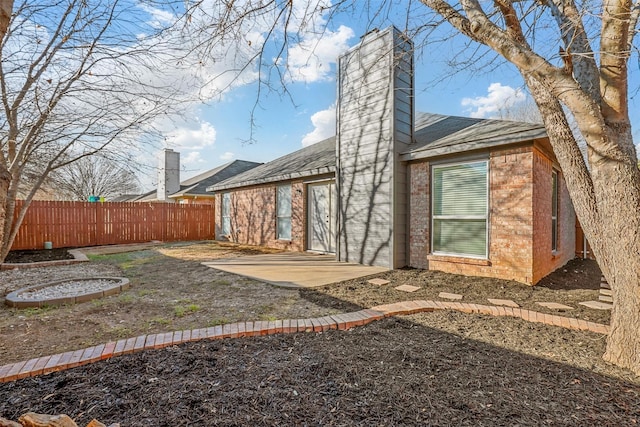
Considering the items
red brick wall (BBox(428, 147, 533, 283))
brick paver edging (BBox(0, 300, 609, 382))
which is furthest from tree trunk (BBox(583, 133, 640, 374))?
red brick wall (BBox(428, 147, 533, 283))

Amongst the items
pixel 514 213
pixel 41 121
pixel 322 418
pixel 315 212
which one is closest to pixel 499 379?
pixel 322 418

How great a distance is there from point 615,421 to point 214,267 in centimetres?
621

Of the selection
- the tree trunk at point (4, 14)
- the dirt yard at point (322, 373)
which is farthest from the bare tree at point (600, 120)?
the tree trunk at point (4, 14)

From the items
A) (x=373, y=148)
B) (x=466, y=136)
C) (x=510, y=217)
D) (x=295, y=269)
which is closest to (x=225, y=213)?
(x=295, y=269)

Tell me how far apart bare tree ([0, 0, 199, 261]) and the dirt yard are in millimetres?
3370

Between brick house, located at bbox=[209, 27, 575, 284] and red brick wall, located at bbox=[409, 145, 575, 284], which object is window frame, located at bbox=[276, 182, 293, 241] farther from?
red brick wall, located at bbox=[409, 145, 575, 284]

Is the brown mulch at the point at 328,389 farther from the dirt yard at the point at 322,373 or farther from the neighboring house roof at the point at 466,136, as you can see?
the neighboring house roof at the point at 466,136

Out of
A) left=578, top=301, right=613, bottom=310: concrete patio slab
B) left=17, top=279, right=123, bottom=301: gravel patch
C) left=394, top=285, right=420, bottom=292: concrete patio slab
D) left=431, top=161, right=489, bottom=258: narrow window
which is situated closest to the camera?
left=578, top=301, right=613, bottom=310: concrete patio slab

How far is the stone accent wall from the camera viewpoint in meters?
6.19

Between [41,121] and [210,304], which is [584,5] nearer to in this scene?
[210,304]

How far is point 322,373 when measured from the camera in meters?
2.17

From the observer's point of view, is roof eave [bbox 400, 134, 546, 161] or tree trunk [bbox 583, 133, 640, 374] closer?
tree trunk [bbox 583, 133, 640, 374]

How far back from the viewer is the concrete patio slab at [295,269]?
536 cm

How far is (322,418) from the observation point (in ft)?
Answer: 5.59
